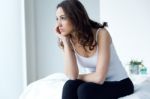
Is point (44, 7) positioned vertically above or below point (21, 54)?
above

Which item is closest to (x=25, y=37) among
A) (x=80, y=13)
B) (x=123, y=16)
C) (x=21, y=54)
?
(x=21, y=54)

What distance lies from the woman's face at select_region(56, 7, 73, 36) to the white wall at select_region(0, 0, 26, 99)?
1272mm

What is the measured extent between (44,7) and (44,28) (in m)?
0.23

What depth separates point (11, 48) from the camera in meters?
2.79

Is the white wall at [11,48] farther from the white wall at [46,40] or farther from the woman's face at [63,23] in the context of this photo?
the woman's face at [63,23]

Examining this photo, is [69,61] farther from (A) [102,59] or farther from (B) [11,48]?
(B) [11,48]

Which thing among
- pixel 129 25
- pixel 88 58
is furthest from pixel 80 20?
pixel 129 25

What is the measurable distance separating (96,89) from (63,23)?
0.42 m

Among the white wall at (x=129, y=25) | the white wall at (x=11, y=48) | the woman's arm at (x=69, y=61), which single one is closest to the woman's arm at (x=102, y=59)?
the woman's arm at (x=69, y=61)

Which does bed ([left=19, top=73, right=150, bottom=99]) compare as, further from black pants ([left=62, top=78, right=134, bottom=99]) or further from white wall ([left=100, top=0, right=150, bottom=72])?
white wall ([left=100, top=0, right=150, bottom=72])

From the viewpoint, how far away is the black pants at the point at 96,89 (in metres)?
1.40

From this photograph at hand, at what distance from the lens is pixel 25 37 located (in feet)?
9.29

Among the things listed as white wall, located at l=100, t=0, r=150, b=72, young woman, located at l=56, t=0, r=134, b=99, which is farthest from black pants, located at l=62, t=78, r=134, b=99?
white wall, located at l=100, t=0, r=150, b=72

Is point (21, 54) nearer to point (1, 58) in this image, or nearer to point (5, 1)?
point (1, 58)
